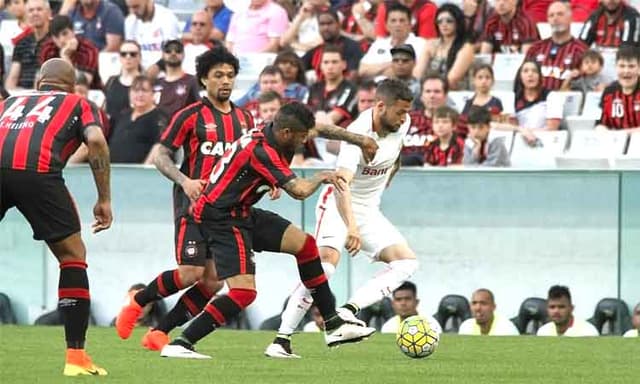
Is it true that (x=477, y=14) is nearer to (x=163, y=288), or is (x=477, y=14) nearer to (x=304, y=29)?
(x=304, y=29)

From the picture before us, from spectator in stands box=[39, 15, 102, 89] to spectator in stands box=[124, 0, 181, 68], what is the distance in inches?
27.3

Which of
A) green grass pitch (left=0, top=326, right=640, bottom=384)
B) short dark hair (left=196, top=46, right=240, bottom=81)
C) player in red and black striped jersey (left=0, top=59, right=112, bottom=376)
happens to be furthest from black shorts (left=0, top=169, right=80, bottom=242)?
short dark hair (left=196, top=46, right=240, bottom=81)

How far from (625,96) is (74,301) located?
8077 mm

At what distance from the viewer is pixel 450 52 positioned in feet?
57.7

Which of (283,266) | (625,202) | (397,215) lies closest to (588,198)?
(625,202)

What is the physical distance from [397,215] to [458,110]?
197cm

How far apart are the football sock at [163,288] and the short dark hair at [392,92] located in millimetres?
2077

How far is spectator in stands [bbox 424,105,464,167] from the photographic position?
15.9m

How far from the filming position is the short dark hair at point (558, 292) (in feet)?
48.8

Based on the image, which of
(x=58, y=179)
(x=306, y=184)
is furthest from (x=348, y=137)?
(x=58, y=179)

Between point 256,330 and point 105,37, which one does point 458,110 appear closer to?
point 256,330

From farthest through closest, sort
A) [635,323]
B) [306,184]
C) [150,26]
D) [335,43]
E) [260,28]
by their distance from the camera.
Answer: [150,26]
[260,28]
[335,43]
[635,323]
[306,184]

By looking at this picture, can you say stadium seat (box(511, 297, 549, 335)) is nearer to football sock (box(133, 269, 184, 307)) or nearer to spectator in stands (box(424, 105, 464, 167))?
spectator in stands (box(424, 105, 464, 167))

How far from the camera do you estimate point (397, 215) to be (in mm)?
15500
